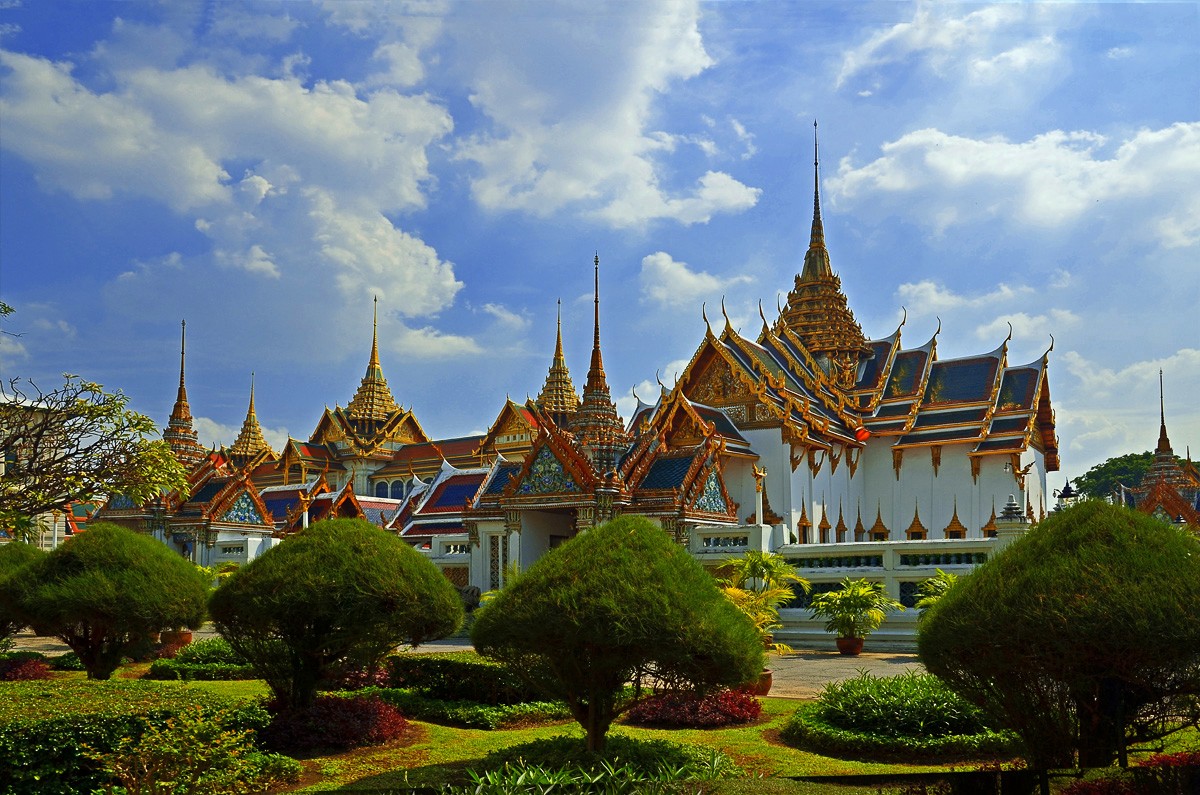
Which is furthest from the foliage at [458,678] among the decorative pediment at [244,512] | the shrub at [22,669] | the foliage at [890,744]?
the decorative pediment at [244,512]

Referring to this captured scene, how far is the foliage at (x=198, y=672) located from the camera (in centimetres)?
1687

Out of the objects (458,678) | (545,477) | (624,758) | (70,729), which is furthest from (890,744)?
(545,477)

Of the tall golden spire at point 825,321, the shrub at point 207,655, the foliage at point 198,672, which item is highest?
the tall golden spire at point 825,321

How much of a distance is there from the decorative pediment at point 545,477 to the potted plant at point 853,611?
24.9ft

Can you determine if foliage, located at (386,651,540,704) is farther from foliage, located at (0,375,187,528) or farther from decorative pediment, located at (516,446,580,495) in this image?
decorative pediment, located at (516,446,580,495)

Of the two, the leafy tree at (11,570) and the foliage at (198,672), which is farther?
the foliage at (198,672)

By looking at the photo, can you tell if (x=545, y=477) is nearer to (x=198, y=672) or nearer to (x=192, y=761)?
(x=198, y=672)

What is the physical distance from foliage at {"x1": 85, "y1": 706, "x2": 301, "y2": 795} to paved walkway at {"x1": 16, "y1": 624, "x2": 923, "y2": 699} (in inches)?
284

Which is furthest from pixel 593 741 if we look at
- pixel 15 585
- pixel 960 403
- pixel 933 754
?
pixel 960 403

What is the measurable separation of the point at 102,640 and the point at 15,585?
1.68 metres

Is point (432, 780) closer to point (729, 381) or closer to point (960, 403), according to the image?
point (729, 381)

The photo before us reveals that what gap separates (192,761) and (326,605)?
9.57 feet

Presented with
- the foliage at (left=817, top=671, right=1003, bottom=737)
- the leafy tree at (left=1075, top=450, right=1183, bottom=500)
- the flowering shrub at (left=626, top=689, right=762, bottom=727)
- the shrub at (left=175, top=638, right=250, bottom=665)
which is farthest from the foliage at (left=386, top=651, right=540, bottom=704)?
the leafy tree at (left=1075, top=450, right=1183, bottom=500)

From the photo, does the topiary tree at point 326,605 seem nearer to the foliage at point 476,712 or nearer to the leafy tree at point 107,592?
the foliage at point 476,712
